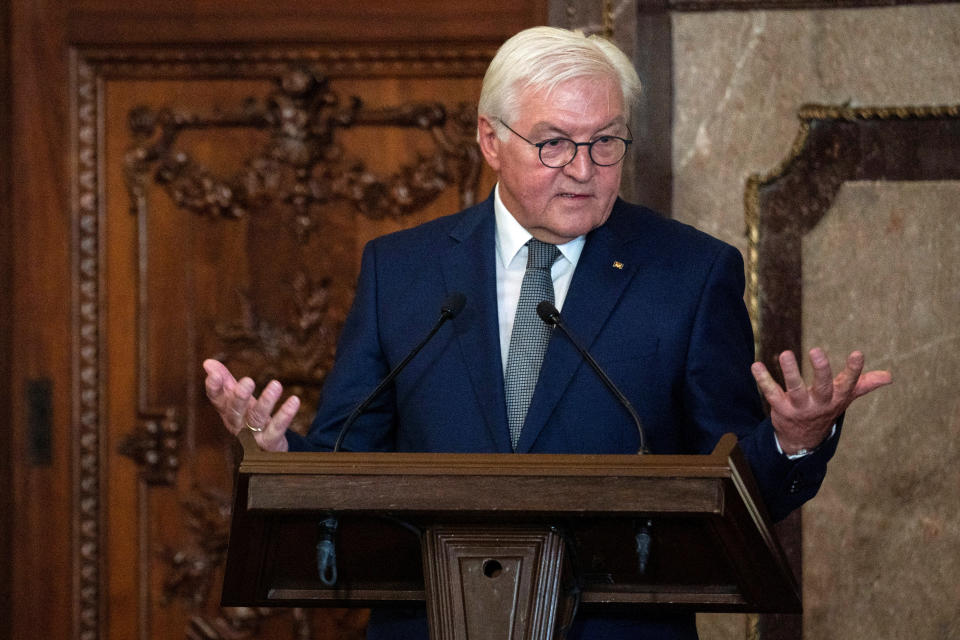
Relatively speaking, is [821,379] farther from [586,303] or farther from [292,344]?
[292,344]

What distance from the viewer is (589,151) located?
7.54 feet

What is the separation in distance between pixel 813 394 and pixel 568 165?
0.69m

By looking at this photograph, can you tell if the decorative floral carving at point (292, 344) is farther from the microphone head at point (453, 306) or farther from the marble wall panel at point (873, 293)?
the microphone head at point (453, 306)

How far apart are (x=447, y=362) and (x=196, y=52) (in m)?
1.73

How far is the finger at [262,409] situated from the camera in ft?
6.34

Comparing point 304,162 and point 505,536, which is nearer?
point 505,536

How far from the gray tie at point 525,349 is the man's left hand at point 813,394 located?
49 centimetres

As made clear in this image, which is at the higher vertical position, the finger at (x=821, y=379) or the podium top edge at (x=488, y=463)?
the finger at (x=821, y=379)

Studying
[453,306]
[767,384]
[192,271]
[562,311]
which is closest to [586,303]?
[562,311]

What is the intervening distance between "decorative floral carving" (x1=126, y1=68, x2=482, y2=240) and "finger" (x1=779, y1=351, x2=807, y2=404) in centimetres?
188

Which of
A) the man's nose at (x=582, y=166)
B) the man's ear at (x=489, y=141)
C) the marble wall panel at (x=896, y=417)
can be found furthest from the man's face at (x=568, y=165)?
the marble wall panel at (x=896, y=417)

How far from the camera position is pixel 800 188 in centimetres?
321

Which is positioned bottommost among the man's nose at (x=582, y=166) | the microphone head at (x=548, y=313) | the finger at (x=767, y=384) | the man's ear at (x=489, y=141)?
the finger at (x=767, y=384)

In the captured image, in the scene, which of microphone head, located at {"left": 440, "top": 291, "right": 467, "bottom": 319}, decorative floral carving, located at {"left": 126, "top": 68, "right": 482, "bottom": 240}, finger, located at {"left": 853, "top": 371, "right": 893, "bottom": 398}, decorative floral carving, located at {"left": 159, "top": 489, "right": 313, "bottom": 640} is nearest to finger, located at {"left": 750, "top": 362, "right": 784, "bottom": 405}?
finger, located at {"left": 853, "top": 371, "right": 893, "bottom": 398}
